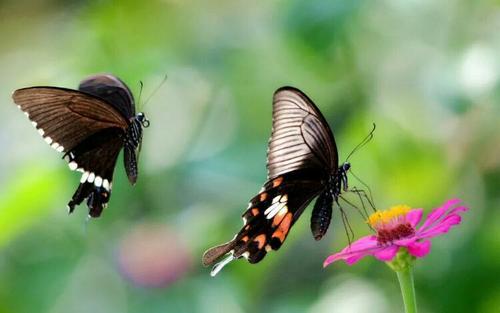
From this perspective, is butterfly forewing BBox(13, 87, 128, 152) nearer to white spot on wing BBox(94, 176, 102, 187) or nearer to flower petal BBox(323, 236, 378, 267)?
white spot on wing BBox(94, 176, 102, 187)

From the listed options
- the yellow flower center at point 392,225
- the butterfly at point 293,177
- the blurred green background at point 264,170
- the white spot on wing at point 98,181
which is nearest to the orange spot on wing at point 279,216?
the butterfly at point 293,177

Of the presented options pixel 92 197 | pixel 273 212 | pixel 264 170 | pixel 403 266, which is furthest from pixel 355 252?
pixel 264 170

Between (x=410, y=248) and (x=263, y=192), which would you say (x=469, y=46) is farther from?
(x=410, y=248)

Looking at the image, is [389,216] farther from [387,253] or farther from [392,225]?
[387,253]

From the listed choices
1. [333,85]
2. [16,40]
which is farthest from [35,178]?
[16,40]

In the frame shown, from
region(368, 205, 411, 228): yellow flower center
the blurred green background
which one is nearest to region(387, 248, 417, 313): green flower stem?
region(368, 205, 411, 228): yellow flower center
